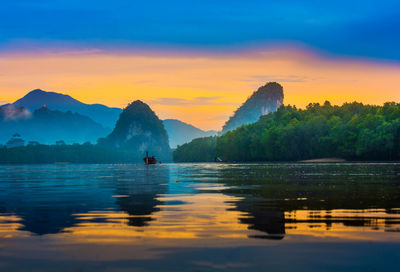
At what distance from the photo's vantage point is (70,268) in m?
12.0

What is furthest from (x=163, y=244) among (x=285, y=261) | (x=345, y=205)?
(x=345, y=205)

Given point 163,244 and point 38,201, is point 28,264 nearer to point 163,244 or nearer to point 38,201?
point 163,244

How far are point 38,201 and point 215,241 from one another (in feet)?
53.8

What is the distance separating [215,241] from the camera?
1522cm

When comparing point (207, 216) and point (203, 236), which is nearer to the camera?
point (203, 236)

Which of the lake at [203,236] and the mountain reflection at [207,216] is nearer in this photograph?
the lake at [203,236]

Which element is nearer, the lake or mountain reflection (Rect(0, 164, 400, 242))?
the lake

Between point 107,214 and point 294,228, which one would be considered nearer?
point 294,228

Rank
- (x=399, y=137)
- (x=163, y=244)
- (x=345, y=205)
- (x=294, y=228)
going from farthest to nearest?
1. (x=399, y=137)
2. (x=345, y=205)
3. (x=294, y=228)
4. (x=163, y=244)

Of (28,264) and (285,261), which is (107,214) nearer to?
(28,264)

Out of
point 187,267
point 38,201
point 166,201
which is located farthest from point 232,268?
point 38,201

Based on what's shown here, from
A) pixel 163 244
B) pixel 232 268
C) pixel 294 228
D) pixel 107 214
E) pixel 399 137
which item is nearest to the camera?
pixel 232 268

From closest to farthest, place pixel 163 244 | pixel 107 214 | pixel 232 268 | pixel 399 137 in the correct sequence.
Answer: pixel 232 268 < pixel 163 244 < pixel 107 214 < pixel 399 137

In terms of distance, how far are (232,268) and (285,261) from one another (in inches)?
55.7
